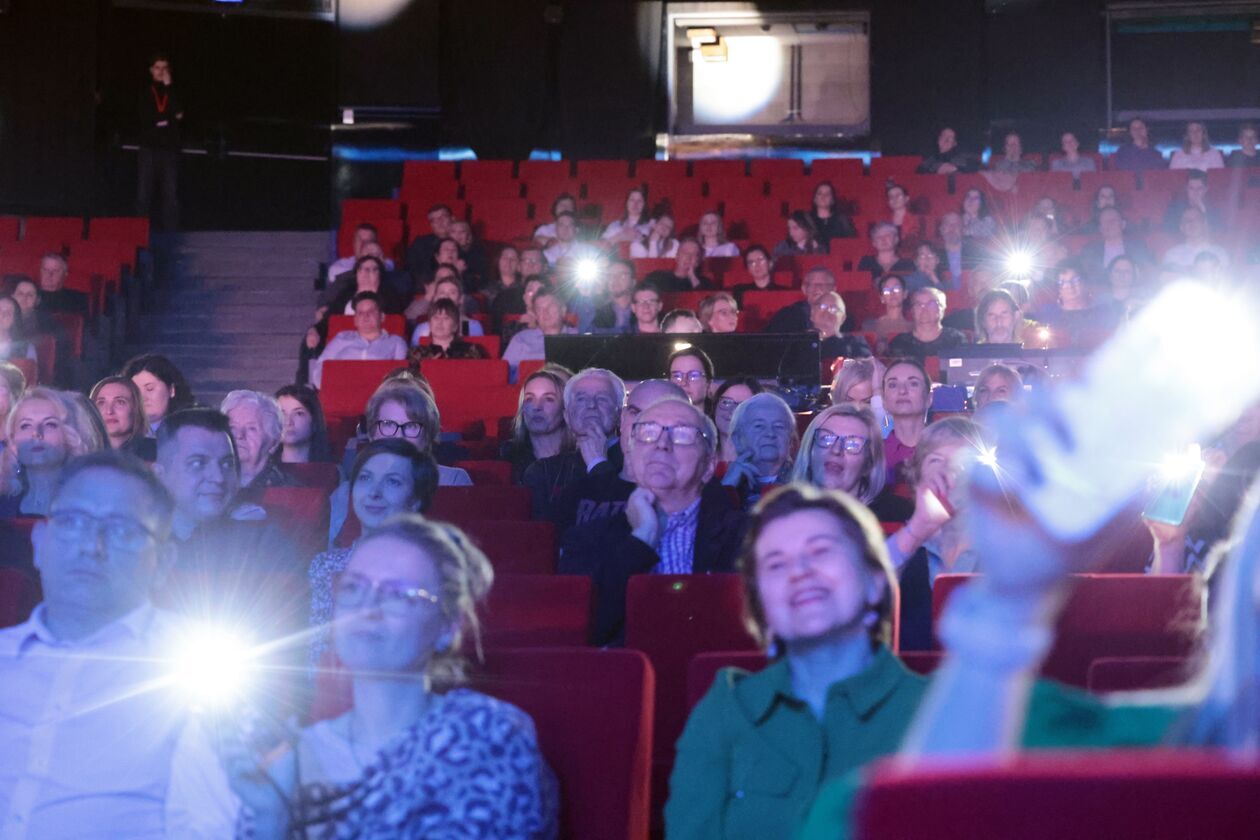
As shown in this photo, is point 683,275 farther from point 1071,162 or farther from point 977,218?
point 1071,162

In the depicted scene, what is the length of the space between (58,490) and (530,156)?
7.76 meters

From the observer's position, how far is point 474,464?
405 centimetres

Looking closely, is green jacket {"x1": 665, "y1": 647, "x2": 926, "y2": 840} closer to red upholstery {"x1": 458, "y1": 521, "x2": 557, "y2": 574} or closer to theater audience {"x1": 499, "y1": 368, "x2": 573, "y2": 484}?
red upholstery {"x1": 458, "y1": 521, "x2": 557, "y2": 574}

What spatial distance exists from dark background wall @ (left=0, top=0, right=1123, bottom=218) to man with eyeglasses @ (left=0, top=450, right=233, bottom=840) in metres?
7.51

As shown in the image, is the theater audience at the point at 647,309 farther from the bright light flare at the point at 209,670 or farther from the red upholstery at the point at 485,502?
the bright light flare at the point at 209,670

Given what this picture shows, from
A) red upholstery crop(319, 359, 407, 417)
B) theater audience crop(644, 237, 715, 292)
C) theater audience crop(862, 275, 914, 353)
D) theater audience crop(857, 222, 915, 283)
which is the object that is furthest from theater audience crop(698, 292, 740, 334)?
theater audience crop(857, 222, 915, 283)

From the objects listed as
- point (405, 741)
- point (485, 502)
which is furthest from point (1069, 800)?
point (485, 502)

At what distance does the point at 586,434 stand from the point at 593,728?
2056mm

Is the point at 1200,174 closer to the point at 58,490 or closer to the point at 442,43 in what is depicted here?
the point at 442,43

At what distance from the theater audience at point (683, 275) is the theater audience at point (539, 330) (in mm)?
663

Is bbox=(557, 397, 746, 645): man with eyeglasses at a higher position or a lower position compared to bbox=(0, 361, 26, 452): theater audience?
lower

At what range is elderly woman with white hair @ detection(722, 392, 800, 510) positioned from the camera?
3.62m

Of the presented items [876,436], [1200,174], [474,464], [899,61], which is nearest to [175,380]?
[474,464]

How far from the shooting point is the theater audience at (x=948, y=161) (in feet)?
26.7
